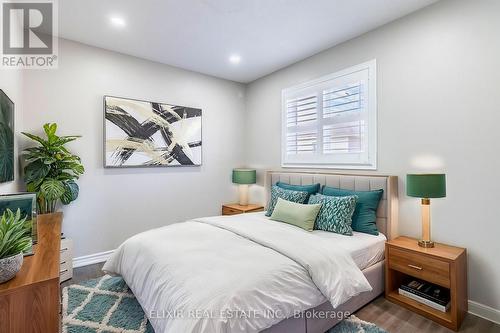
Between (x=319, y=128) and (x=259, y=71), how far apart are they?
148 centimetres

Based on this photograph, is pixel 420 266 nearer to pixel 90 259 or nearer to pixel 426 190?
pixel 426 190

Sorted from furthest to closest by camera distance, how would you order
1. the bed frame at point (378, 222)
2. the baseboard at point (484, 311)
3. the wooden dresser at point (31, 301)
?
the baseboard at point (484, 311), the bed frame at point (378, 222), the wooden dresser at point (31, 301)

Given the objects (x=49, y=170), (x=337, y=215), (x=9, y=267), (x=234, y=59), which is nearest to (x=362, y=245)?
(x=337, y=215)

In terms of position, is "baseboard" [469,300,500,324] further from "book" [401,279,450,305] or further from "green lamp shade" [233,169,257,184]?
"green lamp shade" [233,169,257,184]

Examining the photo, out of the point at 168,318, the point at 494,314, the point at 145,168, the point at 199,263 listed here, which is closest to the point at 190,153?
the point at 145,168

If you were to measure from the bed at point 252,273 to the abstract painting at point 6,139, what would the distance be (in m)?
1.09

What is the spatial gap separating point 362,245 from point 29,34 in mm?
4160

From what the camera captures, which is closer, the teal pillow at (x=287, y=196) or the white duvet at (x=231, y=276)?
the white duvet at (x=231, y=276)

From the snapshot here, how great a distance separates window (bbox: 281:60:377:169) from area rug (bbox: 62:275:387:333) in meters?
1.69

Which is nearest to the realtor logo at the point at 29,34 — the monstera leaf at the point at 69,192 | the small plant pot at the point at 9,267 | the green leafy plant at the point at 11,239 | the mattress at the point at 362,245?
the monstera leaf at the point at 69,192

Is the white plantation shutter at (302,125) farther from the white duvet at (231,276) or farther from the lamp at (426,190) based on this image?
the white duvet at (231,276)

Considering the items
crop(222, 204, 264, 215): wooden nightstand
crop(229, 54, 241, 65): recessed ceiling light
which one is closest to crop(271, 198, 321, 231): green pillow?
crop(222, 204, 264, 215): wooden nightstand

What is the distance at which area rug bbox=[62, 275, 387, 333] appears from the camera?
6.17ft

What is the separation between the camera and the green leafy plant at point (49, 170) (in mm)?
2430
